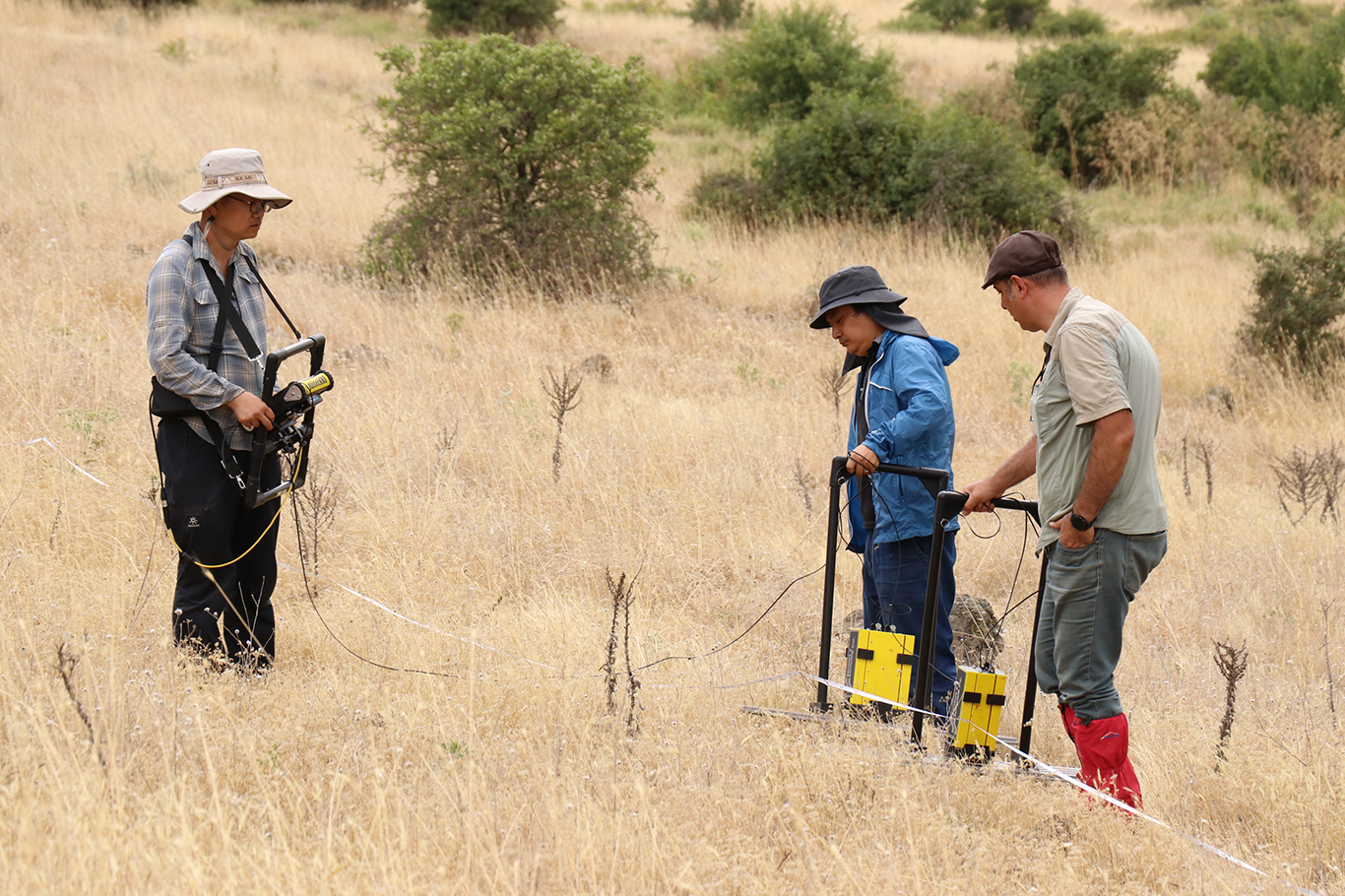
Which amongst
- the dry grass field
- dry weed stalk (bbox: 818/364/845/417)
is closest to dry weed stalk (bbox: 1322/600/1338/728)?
the dry grass field

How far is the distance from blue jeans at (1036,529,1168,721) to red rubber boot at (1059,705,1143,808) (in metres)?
0.04

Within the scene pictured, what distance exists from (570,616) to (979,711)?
186cm

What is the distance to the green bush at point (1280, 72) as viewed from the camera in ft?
64.6

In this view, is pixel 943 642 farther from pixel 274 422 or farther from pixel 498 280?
pixel 498 280

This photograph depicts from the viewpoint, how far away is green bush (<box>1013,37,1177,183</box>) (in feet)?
61.9

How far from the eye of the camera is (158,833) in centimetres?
270

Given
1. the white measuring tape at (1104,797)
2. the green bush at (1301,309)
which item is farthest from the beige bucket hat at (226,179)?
the green bush at (1301,309)

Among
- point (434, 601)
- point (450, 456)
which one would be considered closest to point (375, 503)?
point (450, 456)

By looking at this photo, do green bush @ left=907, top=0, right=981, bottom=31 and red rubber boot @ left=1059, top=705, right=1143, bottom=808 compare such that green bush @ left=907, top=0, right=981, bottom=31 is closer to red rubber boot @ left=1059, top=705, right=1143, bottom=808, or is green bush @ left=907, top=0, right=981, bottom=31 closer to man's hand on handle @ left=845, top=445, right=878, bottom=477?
man's hand on handle @ left=845, top=445, right=878, bottom=477

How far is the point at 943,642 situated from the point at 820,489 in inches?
104

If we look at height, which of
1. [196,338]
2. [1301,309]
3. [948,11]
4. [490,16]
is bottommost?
[1301,309]

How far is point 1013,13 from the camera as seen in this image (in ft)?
117

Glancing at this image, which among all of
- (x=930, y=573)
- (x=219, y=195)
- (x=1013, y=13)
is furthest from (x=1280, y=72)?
(x=219, y=195)

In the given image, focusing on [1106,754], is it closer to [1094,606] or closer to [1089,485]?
[1094,606]
